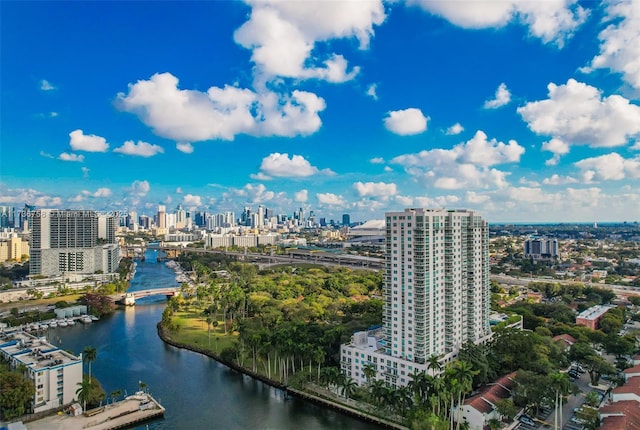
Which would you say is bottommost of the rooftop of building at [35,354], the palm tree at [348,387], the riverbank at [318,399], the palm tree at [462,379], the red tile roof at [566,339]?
the riverbank at [318,399]

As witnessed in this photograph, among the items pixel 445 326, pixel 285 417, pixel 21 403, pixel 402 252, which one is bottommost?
pixel 285 417

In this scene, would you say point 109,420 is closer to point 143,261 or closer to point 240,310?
point 240,310

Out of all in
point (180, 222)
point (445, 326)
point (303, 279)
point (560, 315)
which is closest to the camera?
point (445, 326)

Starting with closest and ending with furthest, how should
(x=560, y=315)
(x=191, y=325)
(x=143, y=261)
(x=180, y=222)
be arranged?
(x=560, y=315) → (x=191, y=325) → (x=143, y=261) → (x=180, y=222)

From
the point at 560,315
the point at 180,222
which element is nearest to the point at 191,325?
the point at 560,315

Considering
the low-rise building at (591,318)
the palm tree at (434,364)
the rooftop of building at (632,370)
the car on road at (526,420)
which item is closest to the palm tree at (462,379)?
the palm tree at (434,364)

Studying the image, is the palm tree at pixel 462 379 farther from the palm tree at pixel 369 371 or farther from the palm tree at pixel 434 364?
the palm tree at pixel 369 371

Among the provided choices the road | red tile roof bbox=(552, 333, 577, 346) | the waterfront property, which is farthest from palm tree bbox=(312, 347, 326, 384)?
the road
